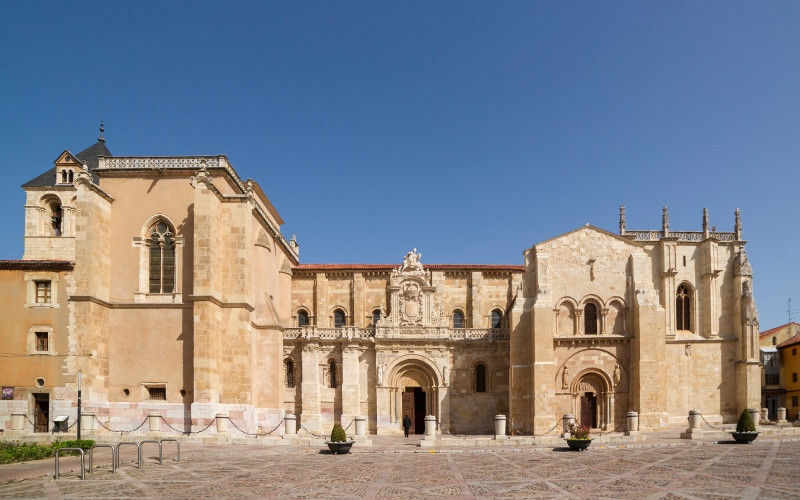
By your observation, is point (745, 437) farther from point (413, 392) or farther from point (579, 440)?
point (413, 392)

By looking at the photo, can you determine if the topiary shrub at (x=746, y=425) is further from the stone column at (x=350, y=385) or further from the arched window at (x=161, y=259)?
the arched window at (x=161, y=259)

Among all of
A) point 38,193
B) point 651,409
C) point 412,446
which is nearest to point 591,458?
point 412,446

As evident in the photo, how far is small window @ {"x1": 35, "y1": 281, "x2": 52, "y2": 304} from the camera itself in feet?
95.9

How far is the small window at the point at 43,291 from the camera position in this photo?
2923 cm

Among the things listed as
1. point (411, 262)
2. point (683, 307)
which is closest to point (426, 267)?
point (411, 262)

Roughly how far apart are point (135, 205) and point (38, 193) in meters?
A: 14.6

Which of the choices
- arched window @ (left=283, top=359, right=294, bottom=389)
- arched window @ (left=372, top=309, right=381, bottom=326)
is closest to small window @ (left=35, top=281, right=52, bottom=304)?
arched window @ (left=283, top=359, right=294, bottom=389)

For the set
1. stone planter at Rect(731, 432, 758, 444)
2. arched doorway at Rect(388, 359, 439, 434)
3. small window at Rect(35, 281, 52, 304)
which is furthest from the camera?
arched doorway at Rect(388, 359, 439, 434)

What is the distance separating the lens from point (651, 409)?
108 ft

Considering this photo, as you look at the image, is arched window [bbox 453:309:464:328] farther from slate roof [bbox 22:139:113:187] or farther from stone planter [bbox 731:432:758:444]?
slate roof [bbox 22:139:113:187]

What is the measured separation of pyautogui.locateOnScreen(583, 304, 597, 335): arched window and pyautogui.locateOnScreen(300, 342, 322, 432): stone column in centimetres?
1532

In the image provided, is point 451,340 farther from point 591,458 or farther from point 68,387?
point 68,387

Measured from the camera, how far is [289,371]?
3766 cm

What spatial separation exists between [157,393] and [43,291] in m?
7.01
